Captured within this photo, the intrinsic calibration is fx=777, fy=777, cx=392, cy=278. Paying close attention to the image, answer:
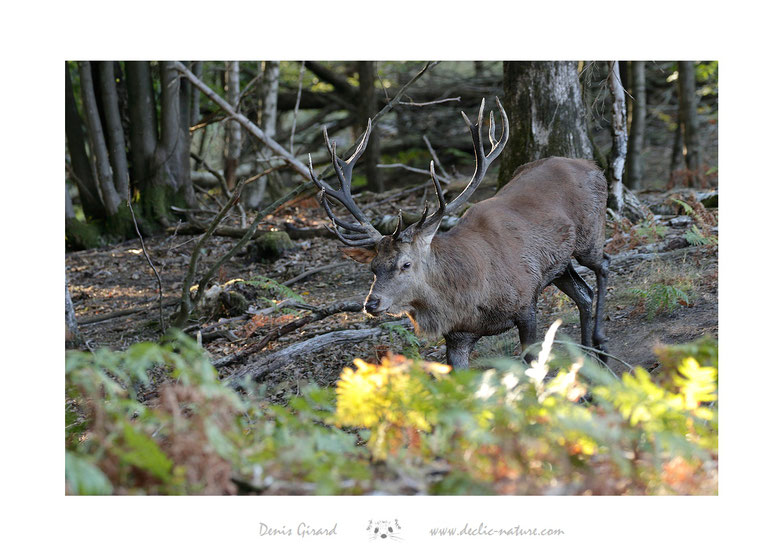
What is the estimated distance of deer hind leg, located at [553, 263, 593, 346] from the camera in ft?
22.2

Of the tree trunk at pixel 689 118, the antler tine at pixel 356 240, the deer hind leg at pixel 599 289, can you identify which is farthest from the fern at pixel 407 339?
the tree trunk at pixel 689 118

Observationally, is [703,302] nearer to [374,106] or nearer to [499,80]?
[374,106]

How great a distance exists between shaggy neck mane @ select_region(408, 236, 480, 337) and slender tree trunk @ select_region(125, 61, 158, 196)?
723 centimetres

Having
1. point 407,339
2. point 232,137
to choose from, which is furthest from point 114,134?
point 407,339

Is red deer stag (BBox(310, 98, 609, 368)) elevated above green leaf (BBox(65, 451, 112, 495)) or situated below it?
above

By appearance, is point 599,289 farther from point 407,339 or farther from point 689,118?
point 689,118

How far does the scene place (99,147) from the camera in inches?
448

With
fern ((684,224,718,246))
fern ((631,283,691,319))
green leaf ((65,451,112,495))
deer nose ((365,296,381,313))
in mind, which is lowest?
fern ((631,283,691,319))

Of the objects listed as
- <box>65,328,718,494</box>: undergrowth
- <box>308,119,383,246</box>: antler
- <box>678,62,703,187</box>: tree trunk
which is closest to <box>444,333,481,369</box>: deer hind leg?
<box>308,119,383,246</box>: antler

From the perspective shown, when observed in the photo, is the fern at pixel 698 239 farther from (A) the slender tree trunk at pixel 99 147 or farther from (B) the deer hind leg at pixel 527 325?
(A) the slender tree trunk at pixel 99 147

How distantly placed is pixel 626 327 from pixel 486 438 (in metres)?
4.58
